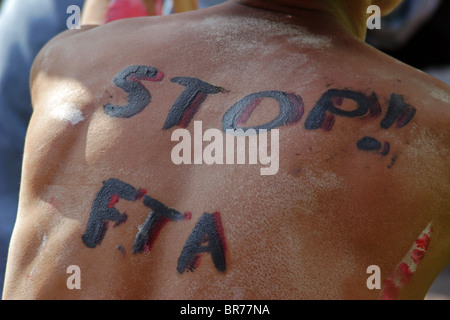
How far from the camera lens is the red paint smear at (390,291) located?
3.03ft

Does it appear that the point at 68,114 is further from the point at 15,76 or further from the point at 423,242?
the point at 15,76

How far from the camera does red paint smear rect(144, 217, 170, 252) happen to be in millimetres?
969

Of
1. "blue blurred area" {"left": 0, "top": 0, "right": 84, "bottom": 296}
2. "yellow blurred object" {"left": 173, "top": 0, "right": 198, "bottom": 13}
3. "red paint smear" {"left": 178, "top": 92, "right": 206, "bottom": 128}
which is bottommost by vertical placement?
"blue blurred area" {"left": 0, "top": 0, "right": 84, "bottom": 296}

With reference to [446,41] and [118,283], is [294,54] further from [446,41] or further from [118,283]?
[446,41]

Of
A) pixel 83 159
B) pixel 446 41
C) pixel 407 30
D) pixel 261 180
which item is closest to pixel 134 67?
pixel 83 159

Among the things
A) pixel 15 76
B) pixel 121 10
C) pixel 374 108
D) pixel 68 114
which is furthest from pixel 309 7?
pixel 15 76

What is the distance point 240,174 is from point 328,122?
17 cm

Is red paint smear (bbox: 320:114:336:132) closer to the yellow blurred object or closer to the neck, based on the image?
the neck

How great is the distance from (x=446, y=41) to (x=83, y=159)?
393 cm

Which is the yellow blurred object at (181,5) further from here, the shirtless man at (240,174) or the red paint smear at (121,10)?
the shirtless man at (240,174)

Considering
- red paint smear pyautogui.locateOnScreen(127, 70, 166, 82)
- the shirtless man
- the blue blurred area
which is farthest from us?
the blue blurred area

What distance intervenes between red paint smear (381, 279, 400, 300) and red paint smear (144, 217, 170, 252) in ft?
1.17

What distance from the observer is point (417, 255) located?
3.08ft

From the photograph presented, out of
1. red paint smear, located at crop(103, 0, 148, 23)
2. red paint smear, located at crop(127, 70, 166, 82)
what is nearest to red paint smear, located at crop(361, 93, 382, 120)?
red paint smear, located at crop(127, 70, 166, 82)
